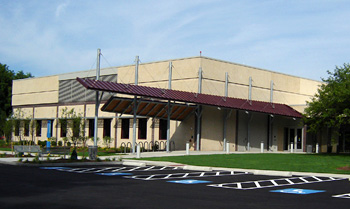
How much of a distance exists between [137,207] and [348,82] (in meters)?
25.4

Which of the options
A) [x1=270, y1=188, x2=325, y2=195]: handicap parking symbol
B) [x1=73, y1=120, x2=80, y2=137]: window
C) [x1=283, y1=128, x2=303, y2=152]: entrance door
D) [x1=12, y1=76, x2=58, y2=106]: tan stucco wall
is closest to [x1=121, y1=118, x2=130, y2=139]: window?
[x1=73, y1=120, x2=80, y2=137]: window

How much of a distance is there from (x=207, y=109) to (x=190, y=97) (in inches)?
154

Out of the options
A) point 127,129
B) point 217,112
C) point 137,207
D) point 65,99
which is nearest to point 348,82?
point 217,112

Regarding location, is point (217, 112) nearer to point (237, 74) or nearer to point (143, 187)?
point (237, 74)

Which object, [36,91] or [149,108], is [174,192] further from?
[36,91]

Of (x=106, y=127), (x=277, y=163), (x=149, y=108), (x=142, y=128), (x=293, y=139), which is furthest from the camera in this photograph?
(x=106, y=127)

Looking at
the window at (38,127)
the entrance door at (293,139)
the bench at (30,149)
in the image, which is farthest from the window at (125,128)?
the bench at (30,149)

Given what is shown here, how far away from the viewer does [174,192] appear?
12.5m

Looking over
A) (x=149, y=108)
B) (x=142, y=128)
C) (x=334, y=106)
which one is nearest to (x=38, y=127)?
(x=142, y=128)

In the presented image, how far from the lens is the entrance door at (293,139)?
43.1 m

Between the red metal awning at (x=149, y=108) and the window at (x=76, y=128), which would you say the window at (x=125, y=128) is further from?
the red metal awning at (x=149, y=108)

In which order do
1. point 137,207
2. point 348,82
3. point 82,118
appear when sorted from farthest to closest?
point 82,118 → point 348,82 → point 137,207

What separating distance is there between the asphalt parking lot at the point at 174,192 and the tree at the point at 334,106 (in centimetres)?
1433

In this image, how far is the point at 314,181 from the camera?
16.3 metres
